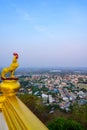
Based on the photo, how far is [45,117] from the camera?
46.4ft

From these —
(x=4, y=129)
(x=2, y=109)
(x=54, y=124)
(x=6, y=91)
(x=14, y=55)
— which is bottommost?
(x=54, y=124)

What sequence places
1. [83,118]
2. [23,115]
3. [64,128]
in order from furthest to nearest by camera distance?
[83,118] → [64,128] → [23,115]

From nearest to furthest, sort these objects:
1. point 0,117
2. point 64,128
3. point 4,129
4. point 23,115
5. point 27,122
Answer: point 27,122, point 23,115, point 4,129, point 0,117, point 64,128

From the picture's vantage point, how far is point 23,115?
148 cm

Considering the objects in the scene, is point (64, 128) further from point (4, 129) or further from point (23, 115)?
point (23, 115)

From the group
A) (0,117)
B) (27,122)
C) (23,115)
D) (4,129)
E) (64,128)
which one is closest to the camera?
(27,122)

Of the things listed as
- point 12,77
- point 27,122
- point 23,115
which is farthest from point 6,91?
point 27,122

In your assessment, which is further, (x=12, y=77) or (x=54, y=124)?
(x=54, y=124)

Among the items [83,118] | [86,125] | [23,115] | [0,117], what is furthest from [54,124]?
[23,115]

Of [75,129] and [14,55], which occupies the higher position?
[14,55]

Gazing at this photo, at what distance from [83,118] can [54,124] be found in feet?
15.5

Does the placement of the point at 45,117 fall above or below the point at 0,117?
below

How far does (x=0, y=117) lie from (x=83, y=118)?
11545 mm

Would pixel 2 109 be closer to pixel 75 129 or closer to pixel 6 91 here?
pixel 6 91
